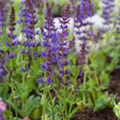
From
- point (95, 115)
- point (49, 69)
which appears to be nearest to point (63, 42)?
point (49, 69)

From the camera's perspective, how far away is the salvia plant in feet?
11.6

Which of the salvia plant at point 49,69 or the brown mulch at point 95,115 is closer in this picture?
the salvia plant at point 49,69

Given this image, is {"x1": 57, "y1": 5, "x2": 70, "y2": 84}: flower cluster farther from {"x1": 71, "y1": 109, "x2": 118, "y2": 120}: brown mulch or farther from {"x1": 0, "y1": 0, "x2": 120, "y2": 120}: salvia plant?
{"x1": 71, "y1": 109, "x2": 118, "y2": 120}: brown mulch

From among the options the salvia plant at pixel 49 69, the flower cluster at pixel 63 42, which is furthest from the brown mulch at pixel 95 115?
the flower cluster at pixel 63 42

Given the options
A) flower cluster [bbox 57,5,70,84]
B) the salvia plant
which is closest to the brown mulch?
the salvia plant

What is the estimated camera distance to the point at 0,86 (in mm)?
4148

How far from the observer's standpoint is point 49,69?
339cm

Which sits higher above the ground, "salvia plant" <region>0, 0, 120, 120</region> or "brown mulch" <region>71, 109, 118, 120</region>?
"salvia plant" <region>0, 0, 120, 120</region>

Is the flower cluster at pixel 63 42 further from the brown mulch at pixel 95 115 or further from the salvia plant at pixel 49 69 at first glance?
the brown mulch at pixel 95 115

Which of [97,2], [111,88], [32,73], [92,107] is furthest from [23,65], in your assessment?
[97,2]

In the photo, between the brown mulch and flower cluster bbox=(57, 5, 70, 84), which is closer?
flower cluster bbox=(57, 5, 70, 84)

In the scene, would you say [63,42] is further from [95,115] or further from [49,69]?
[95,115]

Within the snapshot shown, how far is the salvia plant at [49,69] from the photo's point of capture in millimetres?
3537

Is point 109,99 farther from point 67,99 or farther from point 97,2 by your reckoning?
point 97,2
